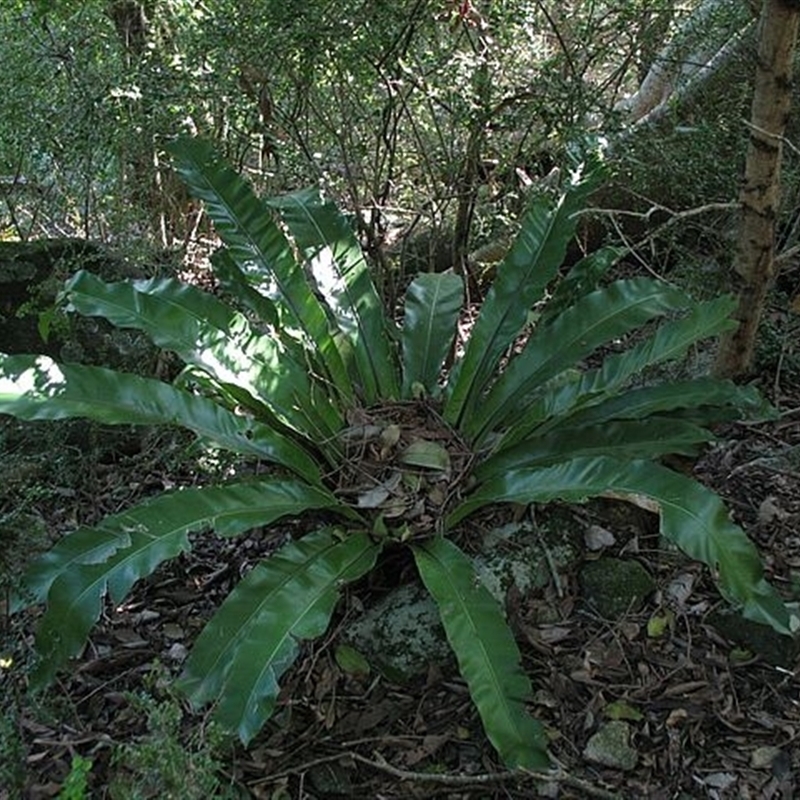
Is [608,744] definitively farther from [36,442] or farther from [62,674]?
[36,442]

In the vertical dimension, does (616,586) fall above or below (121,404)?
below

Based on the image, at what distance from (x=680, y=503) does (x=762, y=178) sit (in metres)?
1.18

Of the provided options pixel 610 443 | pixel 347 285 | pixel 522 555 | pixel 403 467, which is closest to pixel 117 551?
pixel 403 467

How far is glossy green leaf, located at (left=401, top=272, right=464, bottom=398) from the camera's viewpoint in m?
2.91

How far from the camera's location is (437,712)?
2.21 meters

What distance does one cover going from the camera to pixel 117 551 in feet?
6.97

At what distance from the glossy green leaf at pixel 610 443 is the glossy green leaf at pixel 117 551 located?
2.10 ft

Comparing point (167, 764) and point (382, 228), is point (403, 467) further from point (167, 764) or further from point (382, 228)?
point (382, 228)

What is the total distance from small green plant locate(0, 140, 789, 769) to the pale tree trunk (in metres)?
0.44

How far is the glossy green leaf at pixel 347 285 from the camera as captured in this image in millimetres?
2891

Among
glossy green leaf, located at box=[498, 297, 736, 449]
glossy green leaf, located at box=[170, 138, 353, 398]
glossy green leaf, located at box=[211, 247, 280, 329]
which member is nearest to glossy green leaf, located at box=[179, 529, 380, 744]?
glossy green leaf, located at box=[498, 297, 736, 449]

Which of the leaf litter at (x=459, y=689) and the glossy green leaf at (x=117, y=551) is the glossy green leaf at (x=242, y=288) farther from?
the glossy green leaf at (x=117, y=551)

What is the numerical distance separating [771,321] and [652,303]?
4.18ft

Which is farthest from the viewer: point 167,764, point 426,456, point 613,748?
point 426,456
